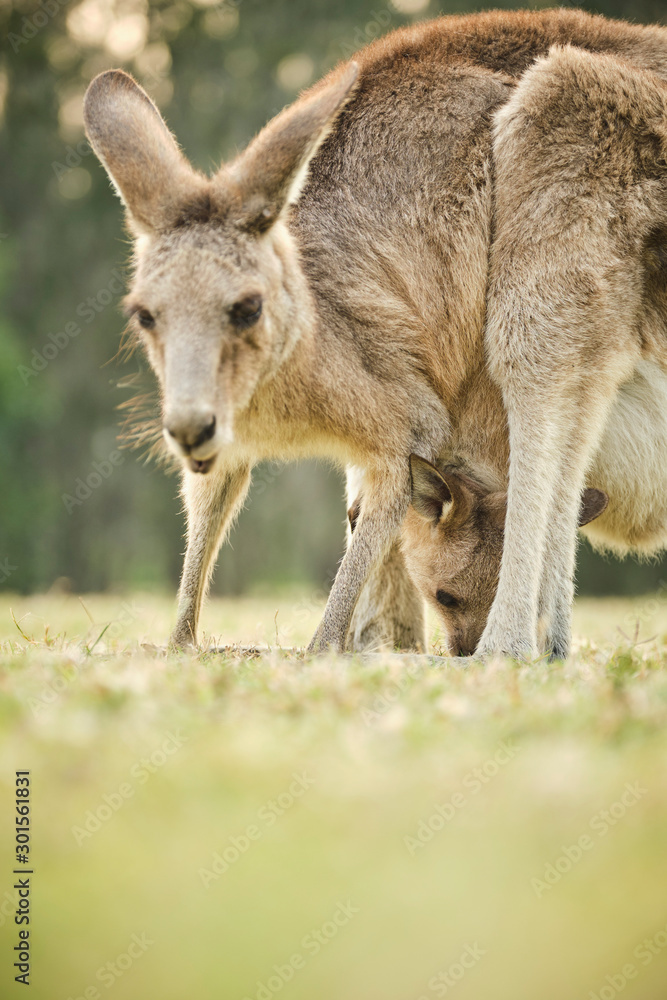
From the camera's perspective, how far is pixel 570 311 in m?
3.45

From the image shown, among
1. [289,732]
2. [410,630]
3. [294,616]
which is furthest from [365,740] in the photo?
[294,616]

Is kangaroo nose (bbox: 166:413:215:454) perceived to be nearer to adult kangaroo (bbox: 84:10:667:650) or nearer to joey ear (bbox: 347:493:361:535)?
adult kangaroo (bbox: 84:10:667:650)

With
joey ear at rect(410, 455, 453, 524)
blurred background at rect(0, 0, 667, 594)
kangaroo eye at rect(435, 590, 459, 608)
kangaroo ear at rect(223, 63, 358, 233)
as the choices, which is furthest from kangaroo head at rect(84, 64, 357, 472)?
blurred background at rect(0, 0, 667, 594)

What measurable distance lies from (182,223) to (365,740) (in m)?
1.93

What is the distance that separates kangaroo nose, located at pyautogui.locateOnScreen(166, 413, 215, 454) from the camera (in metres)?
2.75

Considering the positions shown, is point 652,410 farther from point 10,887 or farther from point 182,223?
point 10,887

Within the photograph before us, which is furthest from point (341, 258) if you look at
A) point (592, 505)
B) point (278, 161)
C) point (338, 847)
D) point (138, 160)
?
point (338, 847)

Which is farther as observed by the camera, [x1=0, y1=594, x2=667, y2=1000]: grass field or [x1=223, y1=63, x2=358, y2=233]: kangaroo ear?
[x1=223, y1=63, x2=358, y2=233]: kangaroo ear

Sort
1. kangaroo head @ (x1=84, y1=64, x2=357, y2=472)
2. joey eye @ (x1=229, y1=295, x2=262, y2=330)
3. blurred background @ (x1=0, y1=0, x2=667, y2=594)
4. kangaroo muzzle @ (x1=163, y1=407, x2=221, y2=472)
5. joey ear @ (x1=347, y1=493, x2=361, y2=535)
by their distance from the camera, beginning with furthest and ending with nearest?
blurred background @ (x1=0, y1=0, x2=667, y2=594)
joey ear @ (x1=347, y1=493, x2=361, y2=535)
joey eye @ (x1=229, y1=295, x2=262, y2=330)
kangaroo head @ (x1=84, y1=64, x2=357, y2=472)
kangaroo muzzle @ (x1=163, y1=407, x2=221, y2=472)

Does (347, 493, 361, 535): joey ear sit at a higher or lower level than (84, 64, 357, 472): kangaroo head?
lower

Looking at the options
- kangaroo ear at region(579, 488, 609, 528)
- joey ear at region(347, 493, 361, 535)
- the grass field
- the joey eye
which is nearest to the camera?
the grass field

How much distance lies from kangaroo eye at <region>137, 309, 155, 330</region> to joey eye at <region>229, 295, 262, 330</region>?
26 centimetres

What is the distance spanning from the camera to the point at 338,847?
1.48m

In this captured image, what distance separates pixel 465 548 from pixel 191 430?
142 centimetres
